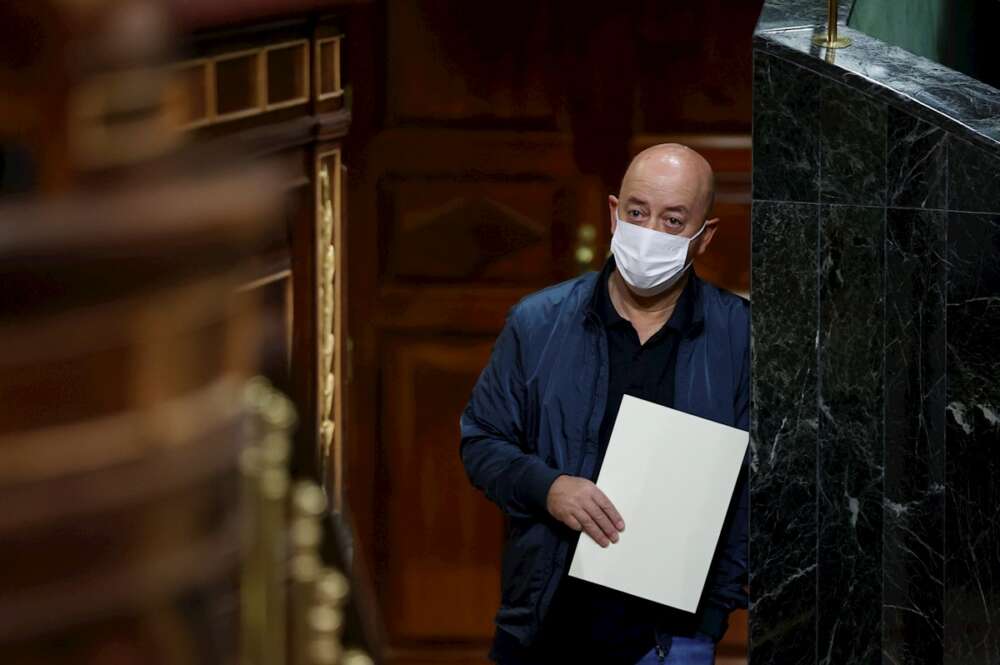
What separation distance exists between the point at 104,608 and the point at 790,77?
2.43m

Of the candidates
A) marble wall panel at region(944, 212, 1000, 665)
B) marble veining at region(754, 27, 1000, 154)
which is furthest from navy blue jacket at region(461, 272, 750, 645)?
marble veining at region(754, 27, 1000, 154)

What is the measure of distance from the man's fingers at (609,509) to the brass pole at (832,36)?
87cm

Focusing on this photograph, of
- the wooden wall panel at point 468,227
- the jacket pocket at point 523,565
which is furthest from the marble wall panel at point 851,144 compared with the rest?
the wooden wall panel at point 468,227

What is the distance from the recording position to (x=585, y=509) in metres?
2.67

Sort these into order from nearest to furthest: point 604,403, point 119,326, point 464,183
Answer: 1. point 119,326
2. point 604,403
3. point 464,183

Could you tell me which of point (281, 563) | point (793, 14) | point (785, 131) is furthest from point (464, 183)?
point (281, 563)

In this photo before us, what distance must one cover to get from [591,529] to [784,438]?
0.39m

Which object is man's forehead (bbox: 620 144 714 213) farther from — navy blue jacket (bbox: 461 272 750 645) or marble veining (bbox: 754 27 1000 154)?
marble veining (bbox: 754 27 1000 154)

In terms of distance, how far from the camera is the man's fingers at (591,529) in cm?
267

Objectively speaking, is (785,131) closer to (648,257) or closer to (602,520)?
(648,257)

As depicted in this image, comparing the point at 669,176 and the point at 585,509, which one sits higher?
the point at 669,176

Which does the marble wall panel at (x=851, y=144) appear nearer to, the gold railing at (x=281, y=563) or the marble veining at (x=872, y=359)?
the marble veining at (x=872, y=359)

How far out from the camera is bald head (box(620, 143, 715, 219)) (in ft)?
9.33

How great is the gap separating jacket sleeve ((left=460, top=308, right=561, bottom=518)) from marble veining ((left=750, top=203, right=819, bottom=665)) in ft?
1.30
